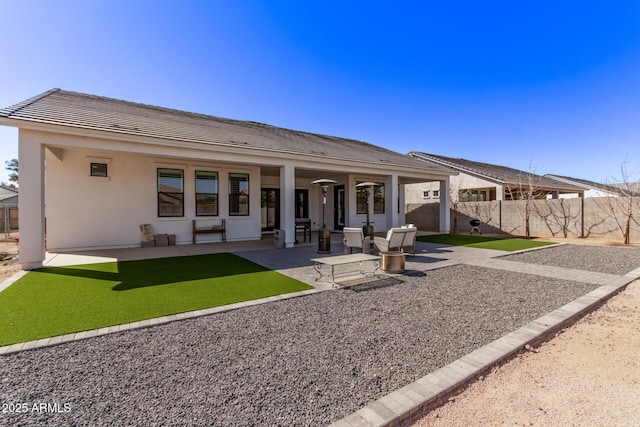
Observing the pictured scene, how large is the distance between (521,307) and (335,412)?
160 inches

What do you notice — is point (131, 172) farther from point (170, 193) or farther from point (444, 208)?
point (444, 208)

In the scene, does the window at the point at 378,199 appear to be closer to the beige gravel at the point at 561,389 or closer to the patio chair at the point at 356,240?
the patio chair at the point at 356,240

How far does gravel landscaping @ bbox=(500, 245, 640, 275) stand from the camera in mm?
7605

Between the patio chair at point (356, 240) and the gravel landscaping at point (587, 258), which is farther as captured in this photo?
the patio chair at point (356, 240)

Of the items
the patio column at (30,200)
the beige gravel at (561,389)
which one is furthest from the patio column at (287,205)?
the beige gravel at (561,389)

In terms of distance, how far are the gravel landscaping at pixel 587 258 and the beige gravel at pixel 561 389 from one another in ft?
16.6

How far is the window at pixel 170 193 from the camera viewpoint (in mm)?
10898

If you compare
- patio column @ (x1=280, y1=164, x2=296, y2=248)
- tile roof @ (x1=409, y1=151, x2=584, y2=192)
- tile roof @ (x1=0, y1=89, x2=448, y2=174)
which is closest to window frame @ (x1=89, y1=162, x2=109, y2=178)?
tile roof @ (x1=0, y1=89, x2=448, y2=174)

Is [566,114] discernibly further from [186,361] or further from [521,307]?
[186,361]

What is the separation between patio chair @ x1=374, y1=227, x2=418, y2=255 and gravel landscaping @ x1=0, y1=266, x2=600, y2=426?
314cm

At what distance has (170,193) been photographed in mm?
11031

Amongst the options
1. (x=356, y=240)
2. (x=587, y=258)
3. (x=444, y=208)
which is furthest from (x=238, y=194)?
(x=587, y=258)

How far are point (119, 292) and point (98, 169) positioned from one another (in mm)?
6944

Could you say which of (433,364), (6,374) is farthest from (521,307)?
(6,374)
